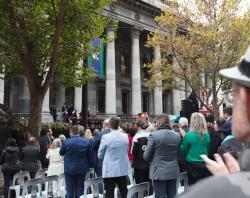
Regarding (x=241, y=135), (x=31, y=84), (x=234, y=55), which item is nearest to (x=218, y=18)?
(x=234, y=55)

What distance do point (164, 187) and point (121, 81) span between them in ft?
111

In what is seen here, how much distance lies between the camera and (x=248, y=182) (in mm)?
987

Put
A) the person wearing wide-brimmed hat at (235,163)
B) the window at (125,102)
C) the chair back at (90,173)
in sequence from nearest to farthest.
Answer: the person wearing wide-brimmed hat at (235,163), the chair back at (90,173), the window at (125,102)

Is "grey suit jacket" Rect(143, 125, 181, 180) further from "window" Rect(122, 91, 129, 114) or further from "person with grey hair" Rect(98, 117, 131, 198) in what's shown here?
"window" Rect(122, 91, 129, 114)

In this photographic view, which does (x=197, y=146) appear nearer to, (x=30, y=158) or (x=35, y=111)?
(x=30, y=158)

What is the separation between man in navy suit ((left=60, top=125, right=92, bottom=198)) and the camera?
793 centimetres

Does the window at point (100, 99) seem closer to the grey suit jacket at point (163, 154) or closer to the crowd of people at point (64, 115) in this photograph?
the crowd of people at point (64, 115)

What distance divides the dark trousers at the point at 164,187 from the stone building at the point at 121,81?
64.6 ft

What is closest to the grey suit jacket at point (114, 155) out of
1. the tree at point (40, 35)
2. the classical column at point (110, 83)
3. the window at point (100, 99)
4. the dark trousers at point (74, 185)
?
the dark trousers at point (74, 185)

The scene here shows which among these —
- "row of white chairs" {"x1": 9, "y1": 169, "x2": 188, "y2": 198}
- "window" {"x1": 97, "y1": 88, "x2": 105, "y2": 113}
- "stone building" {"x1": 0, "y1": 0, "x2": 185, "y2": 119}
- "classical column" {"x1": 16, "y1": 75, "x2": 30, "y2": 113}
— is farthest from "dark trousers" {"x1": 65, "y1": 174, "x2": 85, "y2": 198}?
"window" {"x1": 97, "y1": 88, "x2": 105, "y2": 113}

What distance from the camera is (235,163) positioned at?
1467mm

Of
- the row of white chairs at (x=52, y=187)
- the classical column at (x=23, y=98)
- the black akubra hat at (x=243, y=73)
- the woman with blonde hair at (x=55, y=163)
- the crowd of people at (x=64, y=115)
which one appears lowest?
the row of white chairs at (x=52, y=187)

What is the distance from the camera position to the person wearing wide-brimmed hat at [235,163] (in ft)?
3.16

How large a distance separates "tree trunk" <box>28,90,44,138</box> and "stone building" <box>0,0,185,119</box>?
46.6 feet
